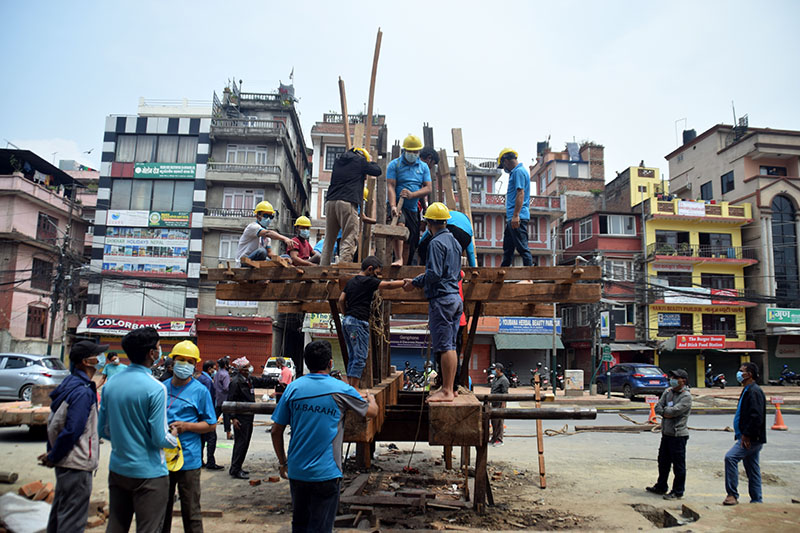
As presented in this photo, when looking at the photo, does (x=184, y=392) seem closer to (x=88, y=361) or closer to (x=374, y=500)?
(x=88, y=361)

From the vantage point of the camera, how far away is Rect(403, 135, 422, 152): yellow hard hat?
299 inches

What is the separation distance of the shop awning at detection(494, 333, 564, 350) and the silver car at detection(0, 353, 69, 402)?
905 inches

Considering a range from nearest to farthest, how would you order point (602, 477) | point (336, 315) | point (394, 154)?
point (336, 315), point (602, 477), point (394, 154)

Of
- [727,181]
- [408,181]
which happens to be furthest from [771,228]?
[408,181]

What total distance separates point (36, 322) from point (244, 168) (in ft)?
48.1

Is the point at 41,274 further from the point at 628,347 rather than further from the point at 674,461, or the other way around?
the point at 628,347

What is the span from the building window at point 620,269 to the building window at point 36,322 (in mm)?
34418

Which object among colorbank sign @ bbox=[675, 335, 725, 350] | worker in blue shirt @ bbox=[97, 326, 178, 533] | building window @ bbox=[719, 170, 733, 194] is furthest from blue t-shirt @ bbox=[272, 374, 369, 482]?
building window @ bbox=[719, 170, 733, 194]

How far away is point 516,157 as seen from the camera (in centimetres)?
783

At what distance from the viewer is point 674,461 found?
25.6 ft

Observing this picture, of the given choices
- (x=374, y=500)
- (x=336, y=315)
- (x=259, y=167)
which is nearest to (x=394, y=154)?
(x=336, y=315)

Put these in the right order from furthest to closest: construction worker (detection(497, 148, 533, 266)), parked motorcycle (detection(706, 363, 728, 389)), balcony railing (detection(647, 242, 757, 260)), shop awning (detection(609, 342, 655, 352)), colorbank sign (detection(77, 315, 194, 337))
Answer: balcony railing (detection(647, 242, 757, 260)) < shop awning (detection(609, 342, 655, 352)) < parked motorcycle (detection(706, 363, 728, 389)) < colorbank sign (detection(77, 315, 194, 337)) < construction worker (detection(497, 148, 533, 266))

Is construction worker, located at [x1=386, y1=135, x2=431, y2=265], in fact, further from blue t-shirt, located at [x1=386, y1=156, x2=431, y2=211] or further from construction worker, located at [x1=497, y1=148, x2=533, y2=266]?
construction worker, located at [x1=497, y1=148, x2=533, y2=266]

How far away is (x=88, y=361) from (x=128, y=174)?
2797 cm
